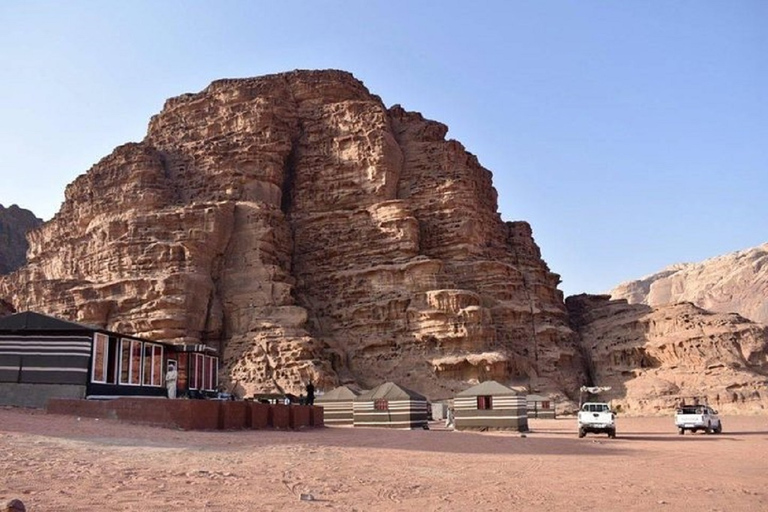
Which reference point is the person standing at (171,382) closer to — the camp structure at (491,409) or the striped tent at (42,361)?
Answer: the striped tent at (42,361)

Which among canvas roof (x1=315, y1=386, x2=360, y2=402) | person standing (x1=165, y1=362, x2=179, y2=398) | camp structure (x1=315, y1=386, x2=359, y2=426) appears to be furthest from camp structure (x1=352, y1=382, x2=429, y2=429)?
person standing (x1=165, y1=362, x2=179, y2=398)

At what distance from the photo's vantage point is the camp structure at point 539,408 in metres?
60.4

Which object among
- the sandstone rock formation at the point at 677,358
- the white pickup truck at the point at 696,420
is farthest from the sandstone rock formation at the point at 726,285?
the white pickup truck at the point at 696,420

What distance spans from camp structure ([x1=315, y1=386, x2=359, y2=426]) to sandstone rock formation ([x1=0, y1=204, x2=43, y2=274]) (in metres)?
91.0

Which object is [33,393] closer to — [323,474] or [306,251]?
[323,474]

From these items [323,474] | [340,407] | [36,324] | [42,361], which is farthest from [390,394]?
[323,474]

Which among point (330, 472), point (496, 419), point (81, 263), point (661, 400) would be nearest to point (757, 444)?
point (496, 419)

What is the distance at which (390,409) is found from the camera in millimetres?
41906

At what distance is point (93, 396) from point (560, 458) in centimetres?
1793

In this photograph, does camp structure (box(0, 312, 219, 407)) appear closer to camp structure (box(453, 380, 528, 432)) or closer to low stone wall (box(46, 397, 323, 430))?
low stone wall (box(46, 397, 323, 430))

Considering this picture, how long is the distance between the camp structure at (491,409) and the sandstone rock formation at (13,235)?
100 m

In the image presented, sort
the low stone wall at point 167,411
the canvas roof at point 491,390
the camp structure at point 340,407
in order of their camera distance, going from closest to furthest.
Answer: the low stone wall at point 167,411, the canvas roof at point 491,390, the camp structure at point 340,407

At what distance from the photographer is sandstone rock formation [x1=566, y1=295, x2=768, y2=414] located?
64125mm

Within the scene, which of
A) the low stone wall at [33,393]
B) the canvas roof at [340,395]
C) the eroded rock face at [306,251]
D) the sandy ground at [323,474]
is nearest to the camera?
the sandy ground at [323,474]
